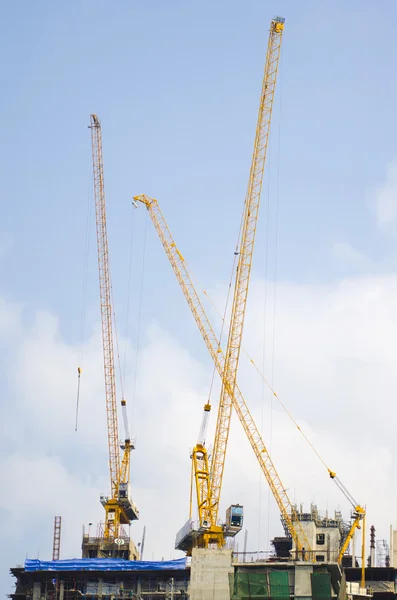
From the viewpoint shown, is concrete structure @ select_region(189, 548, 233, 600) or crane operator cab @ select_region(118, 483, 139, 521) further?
crane operator cab @ select_region(118, 483, 139, 521)

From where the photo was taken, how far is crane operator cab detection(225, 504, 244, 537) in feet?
497

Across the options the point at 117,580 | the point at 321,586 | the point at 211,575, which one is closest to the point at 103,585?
the point at 117,580

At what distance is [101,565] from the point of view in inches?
5787

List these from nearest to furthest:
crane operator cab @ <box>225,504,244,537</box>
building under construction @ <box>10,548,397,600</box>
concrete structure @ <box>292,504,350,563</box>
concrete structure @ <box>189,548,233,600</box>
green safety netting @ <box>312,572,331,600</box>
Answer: green safety netting @ <box>312,572,331,600</box> → concrete structure @ <box>189,548,233,600</box> → building under construction @ <box>10,548,397,600</box> → crane operator cab @ <box>225,504,244,537</box> → concrete structure @ <box>292,504,350,563</box>

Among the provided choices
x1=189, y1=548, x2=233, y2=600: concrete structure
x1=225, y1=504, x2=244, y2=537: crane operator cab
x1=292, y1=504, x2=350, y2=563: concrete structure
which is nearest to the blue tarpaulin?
x1=225, y1=504, x2=244, y2=537: crane operator cab

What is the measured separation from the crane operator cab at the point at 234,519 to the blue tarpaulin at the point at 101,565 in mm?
10314

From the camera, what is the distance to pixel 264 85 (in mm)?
154250

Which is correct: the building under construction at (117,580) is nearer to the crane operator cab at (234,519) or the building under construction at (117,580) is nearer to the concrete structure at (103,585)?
the concrete structure at (103,585)

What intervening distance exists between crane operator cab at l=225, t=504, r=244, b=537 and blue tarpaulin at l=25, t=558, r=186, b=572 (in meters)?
10.3

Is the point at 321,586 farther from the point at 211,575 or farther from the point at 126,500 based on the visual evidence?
the point at 126,500

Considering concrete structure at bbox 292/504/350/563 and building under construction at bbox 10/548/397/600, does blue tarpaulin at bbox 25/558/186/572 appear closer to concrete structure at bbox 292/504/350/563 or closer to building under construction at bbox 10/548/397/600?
building under construction at bbox 10/548/397/600

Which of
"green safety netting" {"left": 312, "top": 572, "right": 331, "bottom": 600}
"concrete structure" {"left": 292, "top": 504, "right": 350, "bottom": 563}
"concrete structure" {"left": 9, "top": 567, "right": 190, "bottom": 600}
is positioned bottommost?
"concrete structure" {"left": 9, "top": 567, "right": 190, "bottom": 600}

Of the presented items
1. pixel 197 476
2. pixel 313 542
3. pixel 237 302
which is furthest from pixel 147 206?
pixel 313 542

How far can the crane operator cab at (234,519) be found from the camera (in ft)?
497
